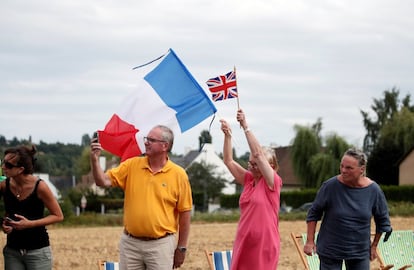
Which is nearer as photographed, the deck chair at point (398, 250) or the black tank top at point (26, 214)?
the black tank top at point (26, 214)

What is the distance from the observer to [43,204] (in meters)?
6.46

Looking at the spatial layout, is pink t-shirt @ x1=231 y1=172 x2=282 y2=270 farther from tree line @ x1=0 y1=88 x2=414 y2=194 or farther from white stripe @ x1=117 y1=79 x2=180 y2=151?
tree line @ x1=0 y1=88 x2=414 y2=194

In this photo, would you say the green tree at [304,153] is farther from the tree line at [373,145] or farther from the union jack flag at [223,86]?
the union jack flag at [223,86]

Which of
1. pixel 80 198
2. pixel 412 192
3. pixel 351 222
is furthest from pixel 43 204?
pixel 80 198

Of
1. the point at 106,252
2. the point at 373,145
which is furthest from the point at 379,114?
the point at 106,252

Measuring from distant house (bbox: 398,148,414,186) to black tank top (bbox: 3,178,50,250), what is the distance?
192 ft

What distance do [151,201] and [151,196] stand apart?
4 cm

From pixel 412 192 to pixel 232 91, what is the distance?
43765mm

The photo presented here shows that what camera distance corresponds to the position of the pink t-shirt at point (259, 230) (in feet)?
23.1

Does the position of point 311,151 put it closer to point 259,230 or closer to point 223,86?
point 223,86

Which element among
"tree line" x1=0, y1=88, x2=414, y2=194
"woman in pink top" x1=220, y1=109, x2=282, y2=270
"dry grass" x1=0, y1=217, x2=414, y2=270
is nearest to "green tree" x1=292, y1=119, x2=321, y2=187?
"tree line" x1=0, y1=88, x2=414, y2=194

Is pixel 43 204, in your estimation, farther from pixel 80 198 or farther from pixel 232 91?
pixel 80 198

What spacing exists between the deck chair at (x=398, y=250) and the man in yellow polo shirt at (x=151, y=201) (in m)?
4.89

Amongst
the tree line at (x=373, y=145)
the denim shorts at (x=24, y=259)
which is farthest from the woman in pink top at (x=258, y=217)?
the tree line at (x=373, y=145)
